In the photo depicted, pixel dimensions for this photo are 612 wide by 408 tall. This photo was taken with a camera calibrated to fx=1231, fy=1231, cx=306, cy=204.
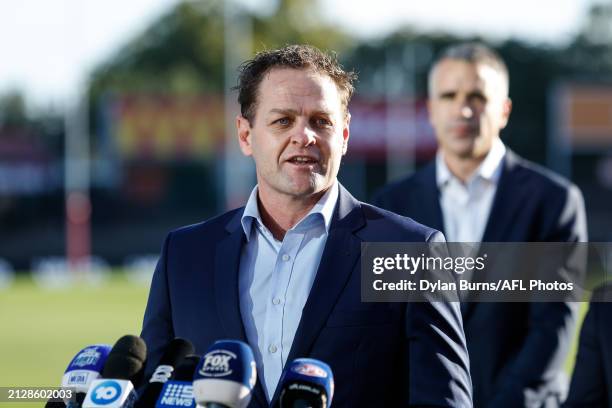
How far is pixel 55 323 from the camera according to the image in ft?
69.7

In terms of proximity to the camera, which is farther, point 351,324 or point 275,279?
point 275,279

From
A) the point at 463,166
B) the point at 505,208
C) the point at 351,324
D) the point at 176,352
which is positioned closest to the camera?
the point at 176,352

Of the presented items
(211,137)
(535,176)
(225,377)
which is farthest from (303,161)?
(211,137)

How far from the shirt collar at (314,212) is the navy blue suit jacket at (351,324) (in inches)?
0.9

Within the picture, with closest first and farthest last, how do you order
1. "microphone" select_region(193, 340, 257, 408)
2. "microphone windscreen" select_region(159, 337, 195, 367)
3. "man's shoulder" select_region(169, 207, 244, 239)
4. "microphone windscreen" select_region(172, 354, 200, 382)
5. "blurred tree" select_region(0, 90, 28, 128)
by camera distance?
1. "microphone" select_region(193, 340, 257, 408)
2. "microphone windscreen" select_region(172, 354, 200, 382)
3. "microphone windscreen" select_region(159, 337, 195, 367)
4. "man's shoulder" select_region(169, 207, 244, 239)
5. "blurred tree" select_region(0, 90, 28, 128)

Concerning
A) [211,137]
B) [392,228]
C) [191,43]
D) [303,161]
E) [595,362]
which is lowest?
[595,362]

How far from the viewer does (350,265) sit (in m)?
3.67

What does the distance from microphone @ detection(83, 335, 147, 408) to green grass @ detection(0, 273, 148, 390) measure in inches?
389

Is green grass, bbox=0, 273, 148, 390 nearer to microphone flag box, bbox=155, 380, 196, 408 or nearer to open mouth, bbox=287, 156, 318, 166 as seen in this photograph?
open mouth, bbox=287, 156, 318, 166

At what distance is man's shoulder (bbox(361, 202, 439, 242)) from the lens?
3678 millimetres

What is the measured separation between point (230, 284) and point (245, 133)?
56 cm

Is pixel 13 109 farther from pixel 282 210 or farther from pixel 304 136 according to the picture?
pixel 304 136

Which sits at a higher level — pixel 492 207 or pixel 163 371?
pixel 492 207

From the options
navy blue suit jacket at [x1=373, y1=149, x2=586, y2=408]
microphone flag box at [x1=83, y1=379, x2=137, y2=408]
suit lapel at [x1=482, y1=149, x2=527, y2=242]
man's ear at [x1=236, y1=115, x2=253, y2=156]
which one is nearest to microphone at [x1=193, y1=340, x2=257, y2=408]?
microphone flag box at [x1=83, y1=379, x2=137, y2=408]
